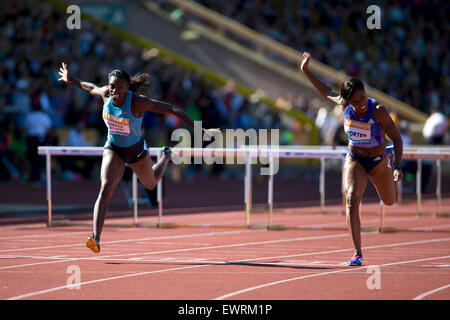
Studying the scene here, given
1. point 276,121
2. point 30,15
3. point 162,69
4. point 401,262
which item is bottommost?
point 401,262

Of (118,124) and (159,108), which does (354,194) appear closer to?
(159,108)

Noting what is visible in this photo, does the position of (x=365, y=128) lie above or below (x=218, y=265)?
above

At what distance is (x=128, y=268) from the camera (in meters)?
8.69

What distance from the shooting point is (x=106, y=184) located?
29.8 ft

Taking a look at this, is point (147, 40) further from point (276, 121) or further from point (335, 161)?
point (335, 161)

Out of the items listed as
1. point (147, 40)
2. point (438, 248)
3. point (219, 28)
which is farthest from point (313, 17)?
point (438, 248)

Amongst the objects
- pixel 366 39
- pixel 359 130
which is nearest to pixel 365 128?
pixel 359 130

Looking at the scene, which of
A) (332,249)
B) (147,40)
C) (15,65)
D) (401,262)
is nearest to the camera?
(401,262)

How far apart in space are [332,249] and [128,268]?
10.0ft

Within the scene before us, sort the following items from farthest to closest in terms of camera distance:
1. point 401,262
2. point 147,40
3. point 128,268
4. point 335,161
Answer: point 147,40 < point 335,161 < point 401,262 < point 128,268

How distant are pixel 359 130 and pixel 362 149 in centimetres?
24

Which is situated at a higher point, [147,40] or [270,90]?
[147,40]

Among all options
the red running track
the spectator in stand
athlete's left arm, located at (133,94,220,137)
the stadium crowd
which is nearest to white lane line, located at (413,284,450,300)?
the red running track

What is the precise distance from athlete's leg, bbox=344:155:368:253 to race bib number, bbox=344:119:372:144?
0.93 ft
